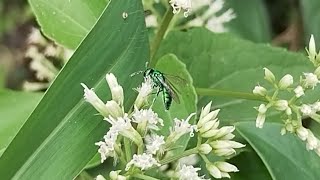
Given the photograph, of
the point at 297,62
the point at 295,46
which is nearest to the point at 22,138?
the point at 297,62

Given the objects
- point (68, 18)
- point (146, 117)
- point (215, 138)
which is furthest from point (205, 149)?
point (68, 18)

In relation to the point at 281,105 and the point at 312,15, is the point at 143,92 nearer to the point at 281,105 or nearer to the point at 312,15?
the point at 281,105

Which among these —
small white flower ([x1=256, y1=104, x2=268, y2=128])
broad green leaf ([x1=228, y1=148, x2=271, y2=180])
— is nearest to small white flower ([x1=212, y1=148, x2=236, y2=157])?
small white flower ([x1=256, y1=104, x2=268, y2=128])

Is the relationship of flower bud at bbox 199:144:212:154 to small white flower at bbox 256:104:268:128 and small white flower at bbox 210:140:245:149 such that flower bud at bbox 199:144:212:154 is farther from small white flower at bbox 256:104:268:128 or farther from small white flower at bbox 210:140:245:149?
small white flower at bbox 256:104:268:128

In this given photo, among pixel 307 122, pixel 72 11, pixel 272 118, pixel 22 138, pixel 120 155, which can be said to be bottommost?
pixel 307 122

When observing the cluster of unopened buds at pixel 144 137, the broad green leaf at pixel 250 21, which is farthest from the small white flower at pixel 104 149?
the broad green leaf at pixel 250 21

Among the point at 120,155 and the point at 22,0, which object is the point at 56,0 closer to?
the point at 120,155

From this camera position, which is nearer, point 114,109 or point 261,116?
point 114,109
